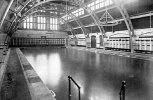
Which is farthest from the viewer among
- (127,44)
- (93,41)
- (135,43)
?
(93,41)

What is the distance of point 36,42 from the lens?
111 feet

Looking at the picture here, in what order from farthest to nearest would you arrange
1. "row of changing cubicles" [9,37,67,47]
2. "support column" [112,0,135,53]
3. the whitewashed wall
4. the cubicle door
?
the whitewashed wall
"row of changing cubicles" [9,37,67,47]
the cubicle door
"support column" [112,0,135,53]

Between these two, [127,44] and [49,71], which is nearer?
[49,71]

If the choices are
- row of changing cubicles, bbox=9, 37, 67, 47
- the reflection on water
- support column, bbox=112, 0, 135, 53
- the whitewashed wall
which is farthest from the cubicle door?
the reflection on water

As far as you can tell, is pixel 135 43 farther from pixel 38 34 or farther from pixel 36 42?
pixel 36 42

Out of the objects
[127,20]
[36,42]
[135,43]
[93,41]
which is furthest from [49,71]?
[36,42]

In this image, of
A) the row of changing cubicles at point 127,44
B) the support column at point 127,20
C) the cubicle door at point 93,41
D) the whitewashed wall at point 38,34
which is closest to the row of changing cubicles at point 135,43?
the row of changing cubicles at point 127,44

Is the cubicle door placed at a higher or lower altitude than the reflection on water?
higher

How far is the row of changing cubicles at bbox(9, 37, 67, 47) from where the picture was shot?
3107 centimetres

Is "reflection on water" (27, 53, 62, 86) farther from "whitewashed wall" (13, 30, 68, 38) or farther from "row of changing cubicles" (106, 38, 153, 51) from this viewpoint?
"whitewashed wall" (13, 30, 68, 38)

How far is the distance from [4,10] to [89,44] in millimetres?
21672

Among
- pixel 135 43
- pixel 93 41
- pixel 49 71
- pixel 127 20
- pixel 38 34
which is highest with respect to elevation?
pixel 127 20

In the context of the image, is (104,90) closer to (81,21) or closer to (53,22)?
(81,21)

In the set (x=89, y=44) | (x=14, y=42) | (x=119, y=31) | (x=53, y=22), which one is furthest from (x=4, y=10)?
(x=53, y=22)
